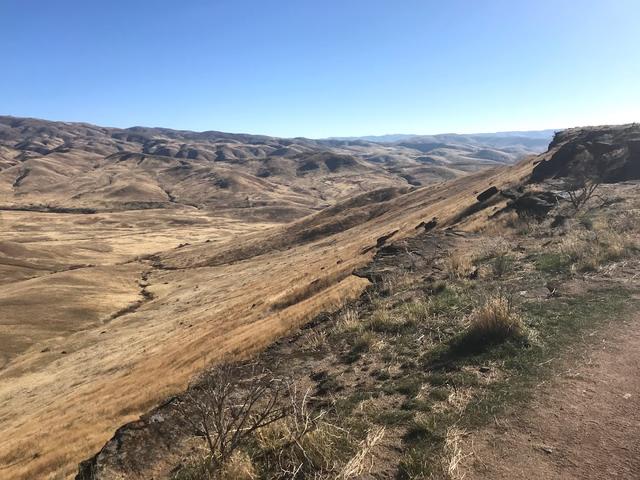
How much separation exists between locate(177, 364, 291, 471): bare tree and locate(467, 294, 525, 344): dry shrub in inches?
189

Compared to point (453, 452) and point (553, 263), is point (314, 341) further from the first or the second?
point (553, 263)

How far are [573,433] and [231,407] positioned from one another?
577 cm

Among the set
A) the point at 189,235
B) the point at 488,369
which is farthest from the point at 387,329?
the point at 189,235

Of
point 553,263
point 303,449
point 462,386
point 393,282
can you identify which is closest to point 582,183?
point 553,263

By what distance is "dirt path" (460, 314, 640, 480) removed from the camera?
6.54 meters

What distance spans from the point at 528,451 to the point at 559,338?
4446 mm

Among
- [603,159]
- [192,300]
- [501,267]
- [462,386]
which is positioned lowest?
[192,300]

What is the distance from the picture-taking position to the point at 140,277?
88.8m

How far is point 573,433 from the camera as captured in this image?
7281 millimetres

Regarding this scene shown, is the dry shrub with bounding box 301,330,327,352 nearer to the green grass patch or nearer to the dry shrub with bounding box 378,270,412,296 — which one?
the dry shrub with bounding box 378,270,412,296

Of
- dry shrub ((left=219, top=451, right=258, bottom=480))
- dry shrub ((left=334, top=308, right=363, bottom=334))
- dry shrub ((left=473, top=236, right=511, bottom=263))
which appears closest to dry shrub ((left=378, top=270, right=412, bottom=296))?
dry shrub ((left=334, top=308, right=363, bottom=334))

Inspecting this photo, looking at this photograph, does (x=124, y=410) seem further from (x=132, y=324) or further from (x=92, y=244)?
(x=92, y=244)

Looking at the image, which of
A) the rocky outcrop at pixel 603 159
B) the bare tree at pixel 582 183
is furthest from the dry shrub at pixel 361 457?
the rocky outcrop at pixel 603 159

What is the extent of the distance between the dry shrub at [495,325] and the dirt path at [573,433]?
64.6 inches
